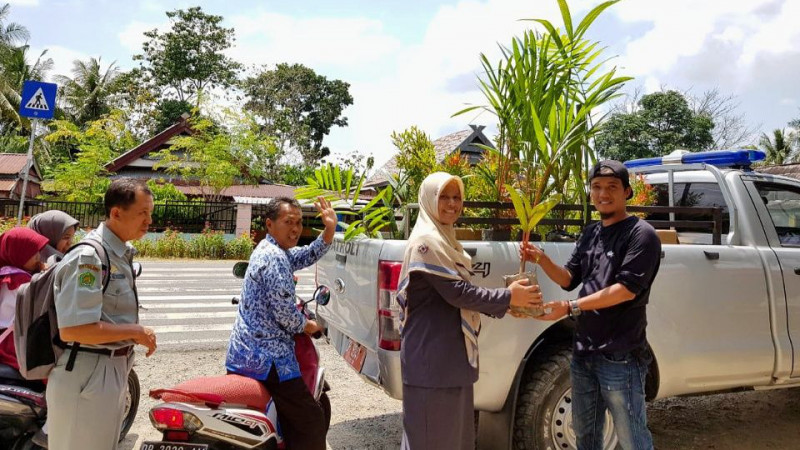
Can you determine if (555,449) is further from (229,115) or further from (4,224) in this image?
(229,115)

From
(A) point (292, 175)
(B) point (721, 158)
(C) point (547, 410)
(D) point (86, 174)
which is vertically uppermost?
(A) point (292, 175)

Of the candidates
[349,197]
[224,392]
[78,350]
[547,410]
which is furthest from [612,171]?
[78,350]

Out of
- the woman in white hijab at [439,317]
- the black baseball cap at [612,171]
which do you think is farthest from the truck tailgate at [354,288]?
the black baseball cap at [612,171]

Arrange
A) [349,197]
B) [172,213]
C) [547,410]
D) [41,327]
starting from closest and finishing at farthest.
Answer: [41,327] < [547,410] < [349,197] < [172,213]

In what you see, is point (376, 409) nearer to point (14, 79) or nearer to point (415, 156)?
point (415, 156)

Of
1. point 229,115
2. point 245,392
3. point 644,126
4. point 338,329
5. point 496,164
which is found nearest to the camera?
point 245,392

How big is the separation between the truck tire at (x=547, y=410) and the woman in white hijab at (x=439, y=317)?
0.80 m

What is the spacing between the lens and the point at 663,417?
4.94 meters

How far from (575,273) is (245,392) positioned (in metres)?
1.83

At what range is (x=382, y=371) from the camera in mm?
3137

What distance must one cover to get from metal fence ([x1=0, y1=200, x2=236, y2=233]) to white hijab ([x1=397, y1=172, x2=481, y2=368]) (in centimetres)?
1999

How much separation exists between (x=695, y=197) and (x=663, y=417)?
1.90 m

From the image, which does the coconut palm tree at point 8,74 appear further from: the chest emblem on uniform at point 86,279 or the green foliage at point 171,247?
the chest emblem on uniform at point 86,279

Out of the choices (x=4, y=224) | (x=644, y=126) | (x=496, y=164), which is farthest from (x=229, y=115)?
(x=496, y=164)
